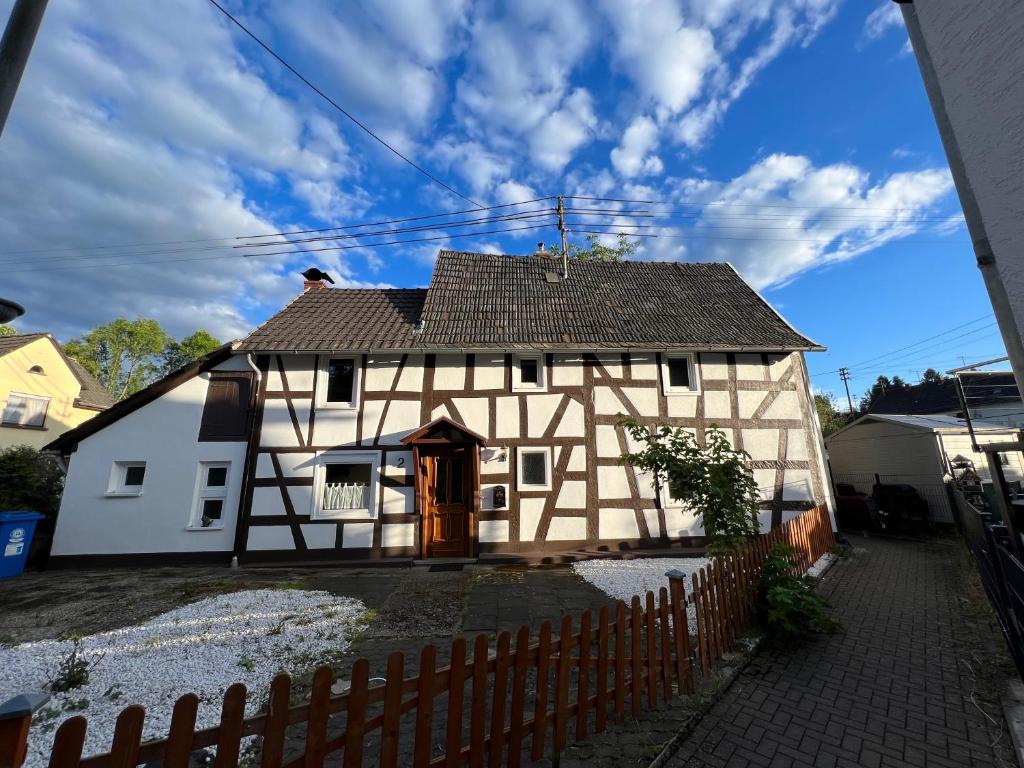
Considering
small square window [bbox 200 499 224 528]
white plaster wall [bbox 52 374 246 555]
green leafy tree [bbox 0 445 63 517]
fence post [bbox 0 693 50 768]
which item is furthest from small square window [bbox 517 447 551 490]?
green leafy tree [bbox 0 445 63 517]

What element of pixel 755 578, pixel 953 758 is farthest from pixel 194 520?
pixel 953 758

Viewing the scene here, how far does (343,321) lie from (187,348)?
112ft

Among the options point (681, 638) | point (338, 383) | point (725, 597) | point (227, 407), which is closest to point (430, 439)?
point (338, 383)

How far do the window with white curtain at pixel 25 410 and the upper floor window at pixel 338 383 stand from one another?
17932mm

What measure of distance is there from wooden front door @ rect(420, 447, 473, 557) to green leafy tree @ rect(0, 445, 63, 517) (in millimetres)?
8404

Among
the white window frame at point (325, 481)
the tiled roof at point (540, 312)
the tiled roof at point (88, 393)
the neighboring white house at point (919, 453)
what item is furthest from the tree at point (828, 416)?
the tiled roof at point (88, 393)

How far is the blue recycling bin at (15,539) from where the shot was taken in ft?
25.6

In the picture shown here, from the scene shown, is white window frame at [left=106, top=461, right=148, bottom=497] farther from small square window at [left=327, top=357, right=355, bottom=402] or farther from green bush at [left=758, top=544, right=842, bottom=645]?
green bush at [left=758, top=544, right=842, bottom=645]

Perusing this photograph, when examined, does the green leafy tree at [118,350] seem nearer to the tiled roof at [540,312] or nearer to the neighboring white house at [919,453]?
the tiled roof at [540,312]

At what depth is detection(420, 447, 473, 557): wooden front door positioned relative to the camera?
8.97 m

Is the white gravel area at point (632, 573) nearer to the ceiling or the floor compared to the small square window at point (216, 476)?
nearer to the floor

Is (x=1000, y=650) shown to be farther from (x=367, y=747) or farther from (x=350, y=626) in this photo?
(x=350, y=626)

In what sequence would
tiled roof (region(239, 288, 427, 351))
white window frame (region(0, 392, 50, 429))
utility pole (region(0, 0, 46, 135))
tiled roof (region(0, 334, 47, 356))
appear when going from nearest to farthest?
utility pole (region(0, 0, 46, 135)), tiled roof (region(239, 288, 427, 351)), white window frame (region(0, 392, 50, 429)), tiled roof (region(0, 334, 47, 356))

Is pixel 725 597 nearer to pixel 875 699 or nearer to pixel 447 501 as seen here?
pixel 875 699
